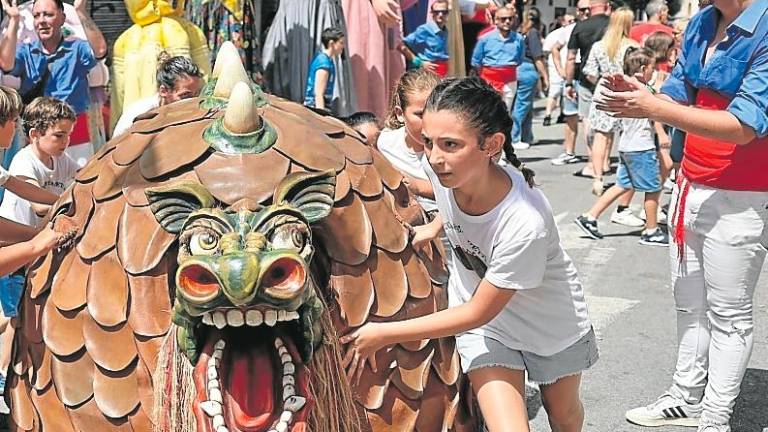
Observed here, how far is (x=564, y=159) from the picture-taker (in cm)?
980

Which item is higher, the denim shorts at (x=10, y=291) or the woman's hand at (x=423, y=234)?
the woman's hand at (x=423, y=234)

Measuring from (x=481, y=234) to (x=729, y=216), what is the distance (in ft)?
4.06

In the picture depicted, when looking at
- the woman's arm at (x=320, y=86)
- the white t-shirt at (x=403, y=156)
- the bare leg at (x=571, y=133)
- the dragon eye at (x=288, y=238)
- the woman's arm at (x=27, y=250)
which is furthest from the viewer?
the bare leg at (x=571, y=133)

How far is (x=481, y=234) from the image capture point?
7.72ft

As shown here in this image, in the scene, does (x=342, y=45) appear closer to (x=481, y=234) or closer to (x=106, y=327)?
(x=481, y=234)

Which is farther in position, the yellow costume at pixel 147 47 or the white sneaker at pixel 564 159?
the white sneaker at pixel 564 159

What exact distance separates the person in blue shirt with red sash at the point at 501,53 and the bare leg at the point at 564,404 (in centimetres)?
724

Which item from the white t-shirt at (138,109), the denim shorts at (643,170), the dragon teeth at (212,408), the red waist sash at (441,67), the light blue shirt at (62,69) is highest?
the dragon teeth at (212,408)

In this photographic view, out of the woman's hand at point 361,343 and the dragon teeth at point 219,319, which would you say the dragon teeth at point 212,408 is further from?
the woman's hand at point 361,343

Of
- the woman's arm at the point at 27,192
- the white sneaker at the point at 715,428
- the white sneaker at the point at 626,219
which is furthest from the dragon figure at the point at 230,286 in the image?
the white sneaker at the point at 626,219

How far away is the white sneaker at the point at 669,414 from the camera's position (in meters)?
3.56

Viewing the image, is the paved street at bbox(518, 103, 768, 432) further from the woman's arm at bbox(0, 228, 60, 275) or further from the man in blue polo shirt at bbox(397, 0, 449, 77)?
the woman's arm at bbox(0, 228, 60, 275)

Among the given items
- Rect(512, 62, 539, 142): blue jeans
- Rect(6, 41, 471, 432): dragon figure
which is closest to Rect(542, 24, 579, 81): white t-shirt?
Rect(512, 62, 539, 142): blue jeans

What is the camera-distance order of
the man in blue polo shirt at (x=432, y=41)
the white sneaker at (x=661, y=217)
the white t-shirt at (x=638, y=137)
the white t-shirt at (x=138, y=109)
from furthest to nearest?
the man in blue polo shirt at (x=432, y=41), the white sneaker at (x=661, y=217), the white t-shirt at (x=638, y=137), the white t-shirt at (x=138, y=109)
